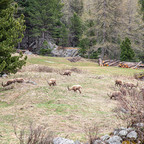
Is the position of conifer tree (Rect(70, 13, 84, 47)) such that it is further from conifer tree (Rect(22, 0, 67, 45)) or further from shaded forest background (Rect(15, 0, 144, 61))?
conifer tree (Rect(22, 0, 67, 45))

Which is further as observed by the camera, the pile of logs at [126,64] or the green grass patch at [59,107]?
the pile of logs at [126,64]

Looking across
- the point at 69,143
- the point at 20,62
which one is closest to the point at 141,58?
the point at 20,62

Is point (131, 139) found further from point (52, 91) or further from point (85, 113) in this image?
point (52, 91)

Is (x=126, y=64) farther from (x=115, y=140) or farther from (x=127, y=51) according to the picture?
(x=115, y=140)

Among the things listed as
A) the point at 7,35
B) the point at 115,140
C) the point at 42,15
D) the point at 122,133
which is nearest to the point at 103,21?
the point at 42,15

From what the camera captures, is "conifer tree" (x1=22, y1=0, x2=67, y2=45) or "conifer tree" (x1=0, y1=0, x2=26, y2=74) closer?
"conifer tree" (x1=0, y1=0, x2=26, y2=74)

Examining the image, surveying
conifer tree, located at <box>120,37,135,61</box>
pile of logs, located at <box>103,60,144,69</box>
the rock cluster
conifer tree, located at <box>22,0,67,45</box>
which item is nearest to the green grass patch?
the rock cluster

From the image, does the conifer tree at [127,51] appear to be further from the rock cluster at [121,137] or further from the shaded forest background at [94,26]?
the rock cluster at [121,137]

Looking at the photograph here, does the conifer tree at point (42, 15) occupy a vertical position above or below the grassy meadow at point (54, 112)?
above

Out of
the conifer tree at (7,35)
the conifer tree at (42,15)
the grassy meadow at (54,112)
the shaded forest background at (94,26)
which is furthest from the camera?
the conifer tree at (42,15)

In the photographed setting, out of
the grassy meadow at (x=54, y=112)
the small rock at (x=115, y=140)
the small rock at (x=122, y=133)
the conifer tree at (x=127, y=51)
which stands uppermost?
the conifer tree at (x=127, y=51)

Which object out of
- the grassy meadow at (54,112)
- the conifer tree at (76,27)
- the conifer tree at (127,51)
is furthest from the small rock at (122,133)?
the conifer tree at (76,27)

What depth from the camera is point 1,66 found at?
1127 cm

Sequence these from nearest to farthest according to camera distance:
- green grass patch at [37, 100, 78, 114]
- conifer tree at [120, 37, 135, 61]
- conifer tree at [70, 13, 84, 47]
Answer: green grass patch at [37, 100, 78, 114] → conifer tree at [120, 37, 135, 61] → conifer tree at [70, 13, 84, 47]
